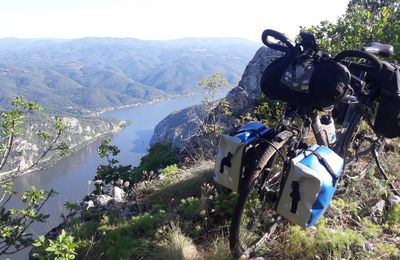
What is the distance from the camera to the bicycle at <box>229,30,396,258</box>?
289 cm

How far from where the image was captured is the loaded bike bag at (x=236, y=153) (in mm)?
3129

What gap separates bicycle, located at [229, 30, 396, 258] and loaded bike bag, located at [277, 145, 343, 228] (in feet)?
0.44

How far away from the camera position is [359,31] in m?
7.79

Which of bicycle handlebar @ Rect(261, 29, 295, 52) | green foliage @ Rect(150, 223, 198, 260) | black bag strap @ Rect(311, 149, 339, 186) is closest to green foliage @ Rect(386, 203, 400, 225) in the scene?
black bag strap @ Rect(311, 149, 339, 186)

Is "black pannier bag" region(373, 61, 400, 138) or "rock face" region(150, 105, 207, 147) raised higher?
"black pannier bag" region(373, 61, 400, 138)

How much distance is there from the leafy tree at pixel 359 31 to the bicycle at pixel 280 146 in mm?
4154

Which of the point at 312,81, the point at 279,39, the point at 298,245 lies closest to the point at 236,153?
the point at 312,81

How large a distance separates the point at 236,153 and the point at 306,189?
645 mm

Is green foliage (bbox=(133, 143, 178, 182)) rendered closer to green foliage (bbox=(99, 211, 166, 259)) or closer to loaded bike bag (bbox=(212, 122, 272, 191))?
green foliage (bbox=(99, 211, 166, 259))

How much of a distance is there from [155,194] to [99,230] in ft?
3.82

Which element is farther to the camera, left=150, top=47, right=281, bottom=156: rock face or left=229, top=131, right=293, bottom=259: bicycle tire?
left=150, top=47, right=281, bottom=156: rock face

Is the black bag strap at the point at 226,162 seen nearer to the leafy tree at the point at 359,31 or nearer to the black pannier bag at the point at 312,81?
the black pannier bag at the point at 312,81

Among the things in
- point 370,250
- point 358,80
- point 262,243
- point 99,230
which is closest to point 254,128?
point 262,243

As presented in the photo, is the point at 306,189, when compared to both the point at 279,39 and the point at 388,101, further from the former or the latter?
the point at 388,101
